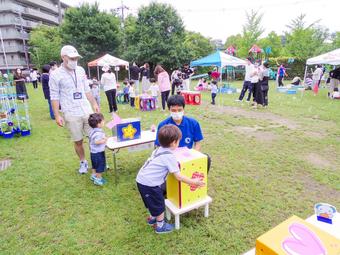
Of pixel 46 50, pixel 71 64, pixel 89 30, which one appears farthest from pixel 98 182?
pixel 46 50

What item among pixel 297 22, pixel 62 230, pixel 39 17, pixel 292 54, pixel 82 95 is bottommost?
pixel 62 230

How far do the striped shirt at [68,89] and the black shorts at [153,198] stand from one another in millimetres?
1756

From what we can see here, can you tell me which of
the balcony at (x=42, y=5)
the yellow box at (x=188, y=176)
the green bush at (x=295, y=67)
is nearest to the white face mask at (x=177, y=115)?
the yellow box at (x=188, y=176)

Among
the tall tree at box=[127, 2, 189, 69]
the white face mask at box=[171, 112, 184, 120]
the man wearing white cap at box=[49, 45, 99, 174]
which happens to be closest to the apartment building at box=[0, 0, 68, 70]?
the tall tree at box=[127, 2, 189, 69]

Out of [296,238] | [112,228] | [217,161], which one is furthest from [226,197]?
[296,238]

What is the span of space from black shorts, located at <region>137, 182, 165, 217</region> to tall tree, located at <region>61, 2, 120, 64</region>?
27.4 m

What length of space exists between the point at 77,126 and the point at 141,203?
59.4 inches

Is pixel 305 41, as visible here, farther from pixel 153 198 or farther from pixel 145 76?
pixel 153 198

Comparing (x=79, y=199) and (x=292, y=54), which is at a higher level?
(x=292, y=54)

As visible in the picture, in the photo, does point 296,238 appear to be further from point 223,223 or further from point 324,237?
point 223,223

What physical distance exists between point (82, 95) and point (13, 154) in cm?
259

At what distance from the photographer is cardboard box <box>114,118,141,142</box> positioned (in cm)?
359

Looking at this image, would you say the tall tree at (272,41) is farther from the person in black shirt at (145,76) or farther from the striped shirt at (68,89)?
the striped shirt at (68,89)

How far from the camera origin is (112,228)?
271 cm
